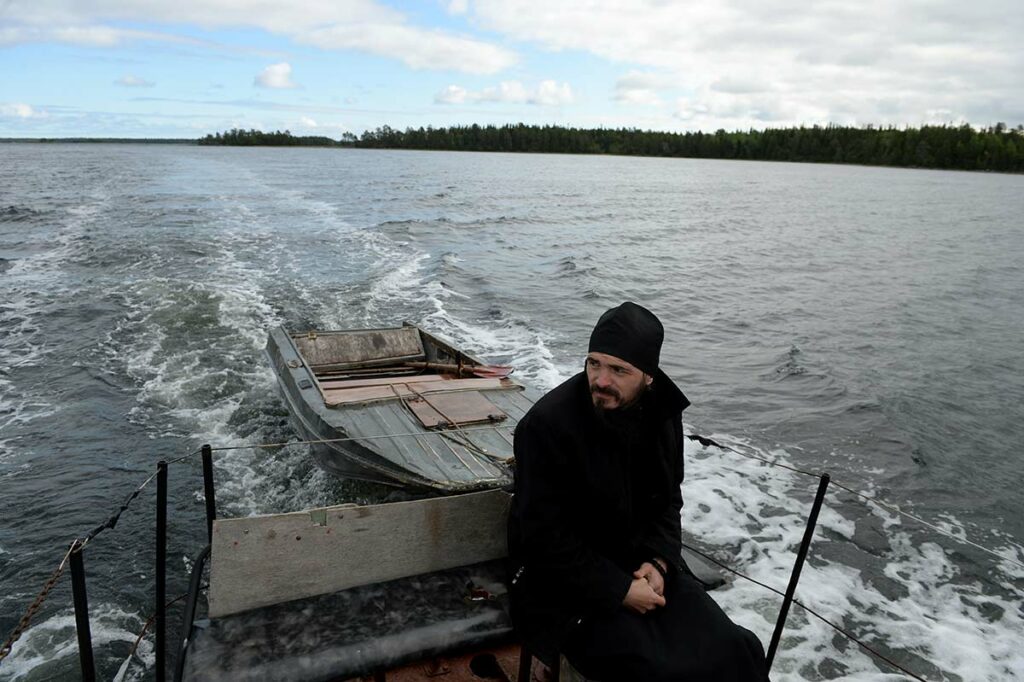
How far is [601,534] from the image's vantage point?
11.3 feet

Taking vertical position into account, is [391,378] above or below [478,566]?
below

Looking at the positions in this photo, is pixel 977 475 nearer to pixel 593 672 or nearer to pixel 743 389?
pixel 743 389

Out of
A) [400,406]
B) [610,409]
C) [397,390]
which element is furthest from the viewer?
[397,390]

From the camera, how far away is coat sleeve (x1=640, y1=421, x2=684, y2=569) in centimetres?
349

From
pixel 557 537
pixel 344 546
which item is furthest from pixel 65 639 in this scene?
pixel 557 537

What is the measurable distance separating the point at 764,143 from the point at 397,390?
6674 inches

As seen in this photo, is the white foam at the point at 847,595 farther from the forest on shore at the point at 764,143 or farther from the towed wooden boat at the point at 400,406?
the forest on shore at the point at 764,143

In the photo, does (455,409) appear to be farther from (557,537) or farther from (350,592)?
(557,537)

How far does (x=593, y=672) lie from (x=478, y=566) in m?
1.38

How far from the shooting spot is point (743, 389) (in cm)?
1466

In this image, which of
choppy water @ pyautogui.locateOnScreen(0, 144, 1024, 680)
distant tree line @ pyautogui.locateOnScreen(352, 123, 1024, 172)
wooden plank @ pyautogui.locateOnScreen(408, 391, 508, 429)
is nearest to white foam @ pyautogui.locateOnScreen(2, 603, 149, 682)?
choppy water @ pyautogui.locateOnScreen(0, 144, 1024, 680)

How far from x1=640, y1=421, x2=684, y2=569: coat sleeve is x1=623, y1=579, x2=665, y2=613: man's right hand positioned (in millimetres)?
258

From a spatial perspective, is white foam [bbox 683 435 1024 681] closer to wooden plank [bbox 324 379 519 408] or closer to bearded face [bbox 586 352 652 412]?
wooden plank [bbox 324 379 519 408]

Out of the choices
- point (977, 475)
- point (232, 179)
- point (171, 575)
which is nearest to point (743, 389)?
point (977, 475)
